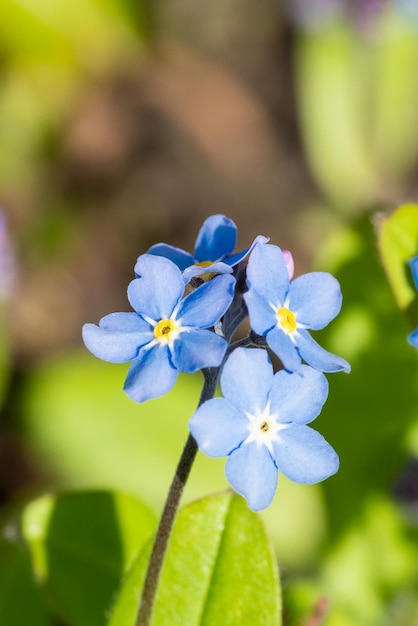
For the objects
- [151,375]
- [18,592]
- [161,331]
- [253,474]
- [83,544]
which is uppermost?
[161,331]

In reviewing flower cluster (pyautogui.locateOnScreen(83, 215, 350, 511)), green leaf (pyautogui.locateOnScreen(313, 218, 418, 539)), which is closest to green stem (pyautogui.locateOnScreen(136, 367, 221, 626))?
flower cluster (pyautogui.locateOnScreen(83, 215, 350, 511))

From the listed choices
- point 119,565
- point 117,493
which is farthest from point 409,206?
point 119,565

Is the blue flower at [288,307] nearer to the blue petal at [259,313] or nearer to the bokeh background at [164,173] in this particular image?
the blue petal at [259,313]

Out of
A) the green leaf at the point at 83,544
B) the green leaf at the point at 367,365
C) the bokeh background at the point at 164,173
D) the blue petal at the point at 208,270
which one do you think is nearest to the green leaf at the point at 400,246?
the green leaf at the point at 367,365

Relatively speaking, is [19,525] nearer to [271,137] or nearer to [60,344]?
[60,344]

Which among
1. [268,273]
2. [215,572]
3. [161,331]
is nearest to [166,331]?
[161,331]

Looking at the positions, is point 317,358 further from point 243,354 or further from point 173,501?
point 173,501
